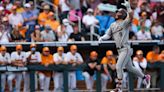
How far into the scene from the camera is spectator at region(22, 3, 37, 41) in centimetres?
2109

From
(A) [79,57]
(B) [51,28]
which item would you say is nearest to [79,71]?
(A) [79,57]

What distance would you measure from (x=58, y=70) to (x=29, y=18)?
238cm

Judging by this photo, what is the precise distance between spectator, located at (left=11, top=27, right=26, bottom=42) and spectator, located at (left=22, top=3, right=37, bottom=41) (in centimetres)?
19

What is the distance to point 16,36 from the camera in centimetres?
2088

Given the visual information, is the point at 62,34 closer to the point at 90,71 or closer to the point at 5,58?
the point at 90,71

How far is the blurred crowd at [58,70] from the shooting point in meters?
19.8

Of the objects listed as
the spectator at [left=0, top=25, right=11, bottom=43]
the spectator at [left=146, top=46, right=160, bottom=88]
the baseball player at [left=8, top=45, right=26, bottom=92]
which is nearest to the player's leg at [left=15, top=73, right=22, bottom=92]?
the baseball player at [left=8, top=45, right=26, bottom=92]

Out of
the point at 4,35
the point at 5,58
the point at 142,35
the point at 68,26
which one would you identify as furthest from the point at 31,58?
the point at 142,35

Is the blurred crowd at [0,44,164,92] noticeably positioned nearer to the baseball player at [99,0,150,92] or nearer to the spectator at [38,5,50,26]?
the spectator at [38,5,50,26]

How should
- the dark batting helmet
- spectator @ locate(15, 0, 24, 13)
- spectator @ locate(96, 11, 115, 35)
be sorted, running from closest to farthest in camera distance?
A: the dark batting helmet < spectator @ locate(15, 0, 24, 13) < spectator @ locate(96, 11, 115, 35)

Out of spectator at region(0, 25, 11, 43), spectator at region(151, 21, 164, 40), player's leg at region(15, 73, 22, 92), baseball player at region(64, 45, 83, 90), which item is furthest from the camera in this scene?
spectator at region(151, 21, 164, 40)

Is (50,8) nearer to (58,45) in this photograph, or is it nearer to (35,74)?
(58,45)

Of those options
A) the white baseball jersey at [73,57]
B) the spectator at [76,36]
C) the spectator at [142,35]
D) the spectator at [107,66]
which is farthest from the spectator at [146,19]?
the white baseball jersey at [73,57]

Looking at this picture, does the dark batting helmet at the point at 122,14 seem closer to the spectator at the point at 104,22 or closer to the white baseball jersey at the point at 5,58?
the white baseball jersey at the point at 5,58
